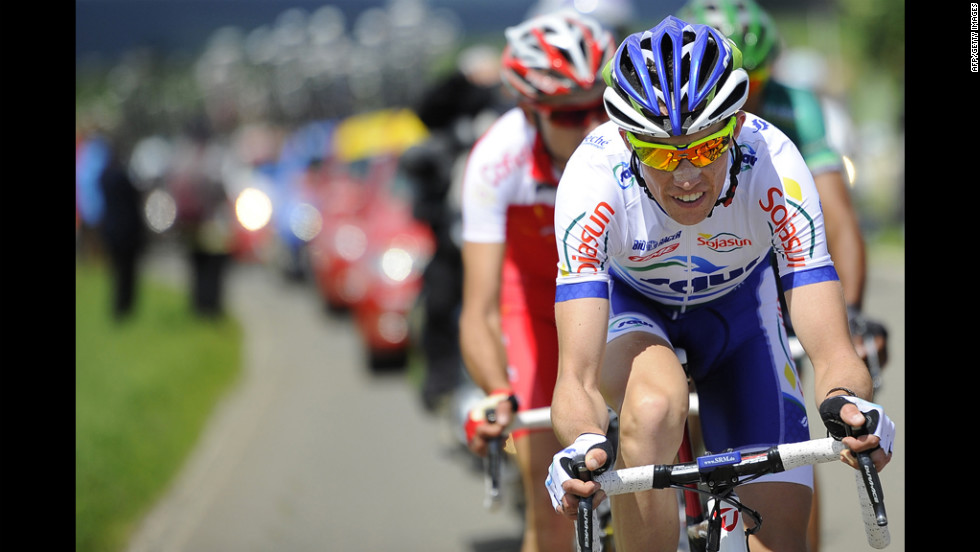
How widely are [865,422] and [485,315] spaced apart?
203 cm

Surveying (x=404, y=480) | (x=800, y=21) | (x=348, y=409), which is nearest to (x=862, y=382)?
(x=404, y=480)

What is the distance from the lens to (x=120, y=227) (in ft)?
49.2

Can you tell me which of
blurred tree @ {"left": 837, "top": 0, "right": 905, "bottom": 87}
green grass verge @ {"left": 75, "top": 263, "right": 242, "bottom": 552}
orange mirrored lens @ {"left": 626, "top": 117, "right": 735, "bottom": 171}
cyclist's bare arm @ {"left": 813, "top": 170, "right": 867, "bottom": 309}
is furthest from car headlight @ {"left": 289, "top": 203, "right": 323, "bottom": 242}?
orange mirrored lens @ {"left": 626, "top": 117, "right": 735, "bottom": 171}

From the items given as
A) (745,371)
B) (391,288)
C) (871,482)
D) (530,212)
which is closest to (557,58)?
(530,212)

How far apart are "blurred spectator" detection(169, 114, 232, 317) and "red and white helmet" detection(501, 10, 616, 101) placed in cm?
1044

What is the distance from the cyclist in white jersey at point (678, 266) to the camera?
321 centimetres

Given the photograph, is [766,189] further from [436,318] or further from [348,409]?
[348,409]

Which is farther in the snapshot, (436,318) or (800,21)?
(800,21)

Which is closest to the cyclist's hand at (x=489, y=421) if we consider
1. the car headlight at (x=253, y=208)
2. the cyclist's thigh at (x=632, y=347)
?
the cyclist's thigh at (x=632, y=347)

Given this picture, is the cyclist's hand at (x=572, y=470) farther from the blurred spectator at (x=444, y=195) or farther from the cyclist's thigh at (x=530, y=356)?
the blurred spectator at (x=444, y=195)

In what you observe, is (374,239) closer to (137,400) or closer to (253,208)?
(137,400)

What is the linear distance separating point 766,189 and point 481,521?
3915mm

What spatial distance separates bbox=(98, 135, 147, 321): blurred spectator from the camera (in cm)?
1498
